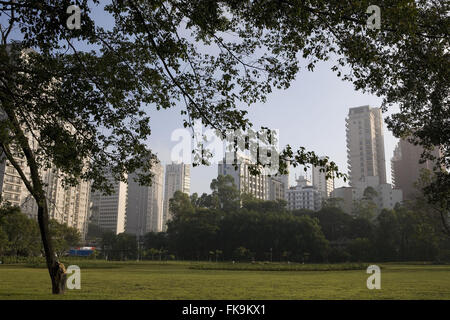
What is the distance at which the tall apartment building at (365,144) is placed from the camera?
116 m

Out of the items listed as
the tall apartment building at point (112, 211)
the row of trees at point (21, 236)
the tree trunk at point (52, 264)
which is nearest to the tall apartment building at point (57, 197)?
the tall apartment building at point (112, 211)

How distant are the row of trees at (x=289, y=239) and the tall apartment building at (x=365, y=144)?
62.4 m

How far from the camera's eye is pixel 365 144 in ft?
385

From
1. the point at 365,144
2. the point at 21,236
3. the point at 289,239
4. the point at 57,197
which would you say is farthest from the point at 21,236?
the point at 365,144

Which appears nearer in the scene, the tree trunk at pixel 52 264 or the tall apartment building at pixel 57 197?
the tree trunk at pixel 52 264

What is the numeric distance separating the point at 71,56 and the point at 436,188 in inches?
451

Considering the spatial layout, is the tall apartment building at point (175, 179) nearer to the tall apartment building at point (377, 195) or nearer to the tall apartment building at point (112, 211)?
the tall apartment building at point (112, 211)

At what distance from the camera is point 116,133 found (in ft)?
30.0

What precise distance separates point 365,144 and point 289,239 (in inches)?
3056

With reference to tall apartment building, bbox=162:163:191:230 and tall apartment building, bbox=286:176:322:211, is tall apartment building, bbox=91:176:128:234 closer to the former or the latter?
tall apartment building, bbox=162:163:191:230

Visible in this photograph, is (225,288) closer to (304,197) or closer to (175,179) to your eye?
(304,197)

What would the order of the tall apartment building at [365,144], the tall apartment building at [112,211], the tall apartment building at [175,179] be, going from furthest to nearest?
the tall apartment building at [175,179] < the tall apartment building at [112,211] < the tall apartment building at [365,144]

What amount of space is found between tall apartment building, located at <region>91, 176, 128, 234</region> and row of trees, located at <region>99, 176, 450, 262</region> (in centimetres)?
6806
